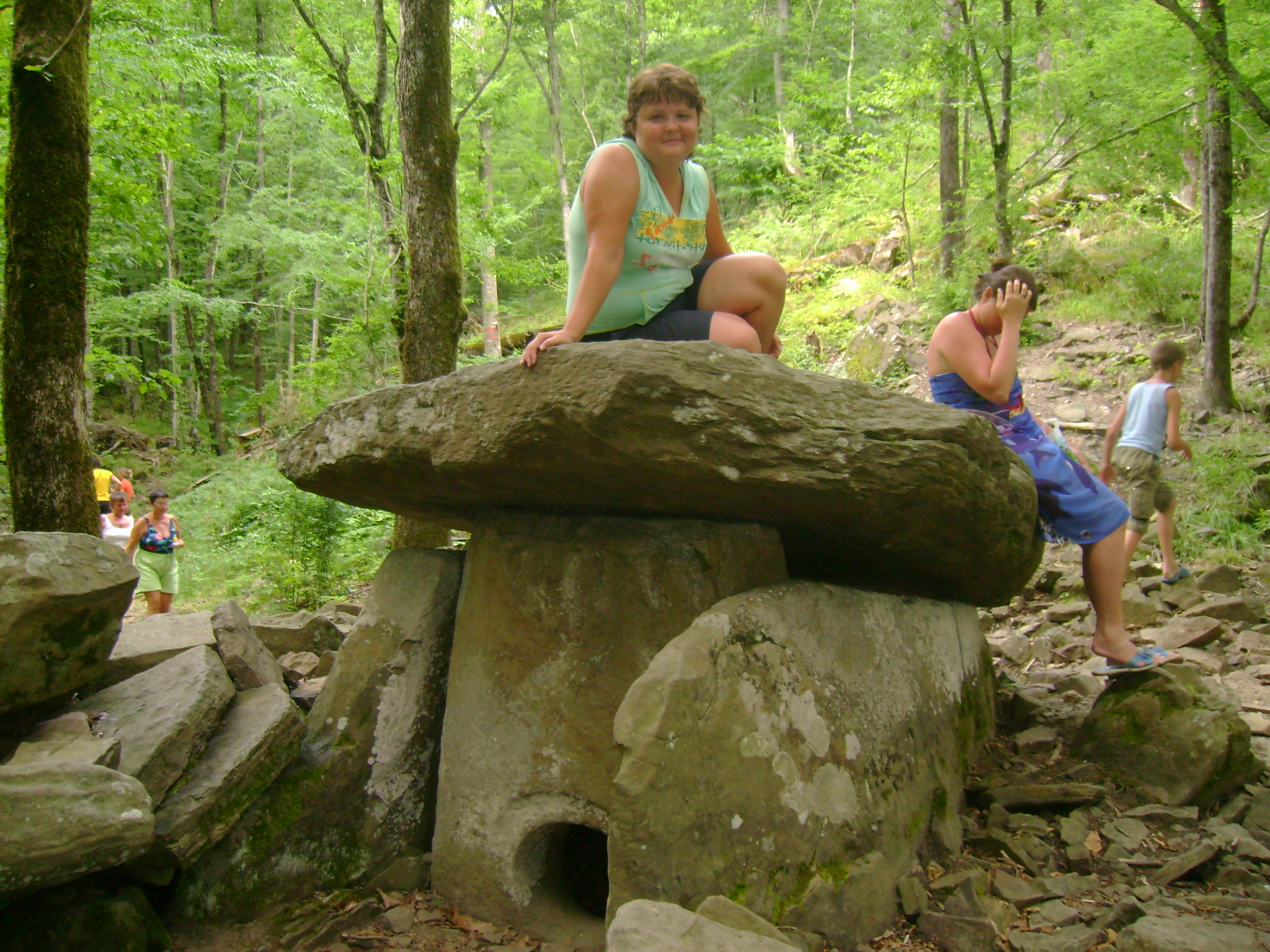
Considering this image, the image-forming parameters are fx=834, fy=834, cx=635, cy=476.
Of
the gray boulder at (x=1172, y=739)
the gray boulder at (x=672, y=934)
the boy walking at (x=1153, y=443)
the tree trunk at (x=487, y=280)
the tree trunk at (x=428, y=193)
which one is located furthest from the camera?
the tree trunk at (x=487, y=280)

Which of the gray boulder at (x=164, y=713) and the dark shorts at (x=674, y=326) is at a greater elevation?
the dark shorts at (x=674, y=326)

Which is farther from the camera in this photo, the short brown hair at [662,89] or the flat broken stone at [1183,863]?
the short brown hair at [662,89]

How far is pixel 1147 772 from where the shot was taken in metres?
3.27

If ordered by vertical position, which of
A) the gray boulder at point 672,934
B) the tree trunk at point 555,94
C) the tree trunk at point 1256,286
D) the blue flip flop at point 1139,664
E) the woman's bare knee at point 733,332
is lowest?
the gray boulder at point 672,934

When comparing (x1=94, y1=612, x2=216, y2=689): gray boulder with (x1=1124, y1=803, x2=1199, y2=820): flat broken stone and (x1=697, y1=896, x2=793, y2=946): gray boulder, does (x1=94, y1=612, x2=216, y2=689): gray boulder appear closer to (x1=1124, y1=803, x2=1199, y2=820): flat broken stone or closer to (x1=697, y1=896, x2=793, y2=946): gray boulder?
(x1=697, y1=896, x2=793, y2=946): gray boulder

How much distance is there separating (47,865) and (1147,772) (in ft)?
12.3

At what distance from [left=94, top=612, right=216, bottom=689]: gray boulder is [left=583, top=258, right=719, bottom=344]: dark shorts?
7.18 feet

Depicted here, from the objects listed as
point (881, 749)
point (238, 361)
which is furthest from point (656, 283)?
point (238, 361)

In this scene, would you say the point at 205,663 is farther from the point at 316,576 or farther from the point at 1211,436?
the point at 1211,436

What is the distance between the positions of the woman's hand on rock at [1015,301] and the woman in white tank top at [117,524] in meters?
7.27

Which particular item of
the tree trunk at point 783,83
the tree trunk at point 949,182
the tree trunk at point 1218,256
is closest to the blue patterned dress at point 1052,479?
the tree trunk at point 1218,256

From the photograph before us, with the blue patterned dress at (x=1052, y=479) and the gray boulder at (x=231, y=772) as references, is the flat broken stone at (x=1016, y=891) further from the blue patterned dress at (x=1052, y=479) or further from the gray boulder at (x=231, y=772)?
the gray boulder at (x=231, y=772)

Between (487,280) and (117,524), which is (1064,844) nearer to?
(117,524)

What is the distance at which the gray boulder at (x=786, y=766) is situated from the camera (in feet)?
7.72
